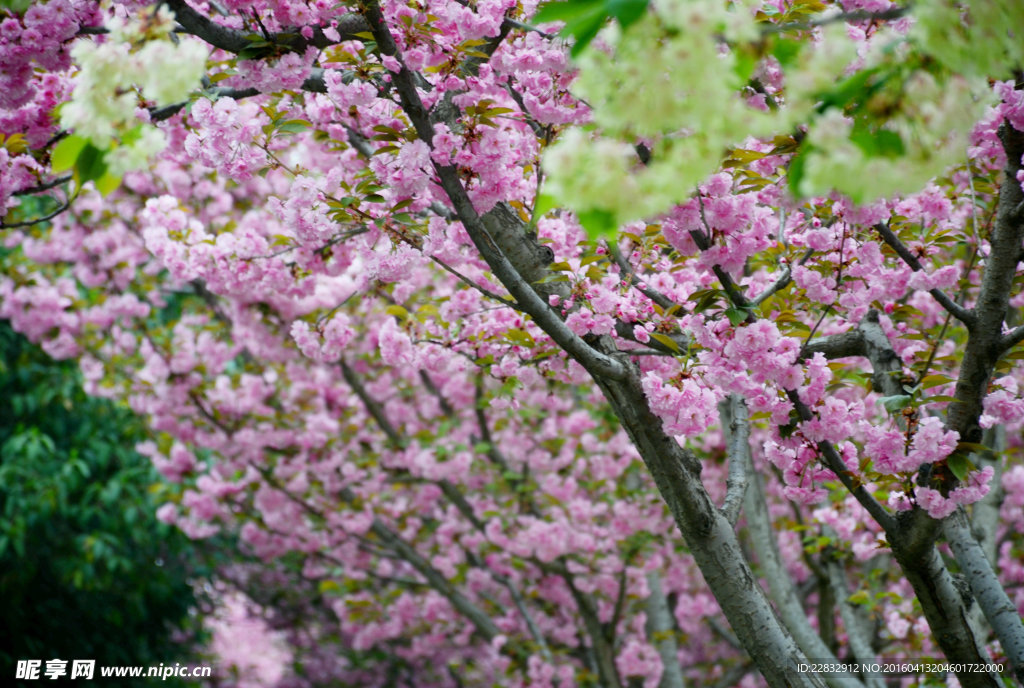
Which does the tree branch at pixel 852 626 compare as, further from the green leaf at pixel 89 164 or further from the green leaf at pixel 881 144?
the green leaf at pixel 89 164

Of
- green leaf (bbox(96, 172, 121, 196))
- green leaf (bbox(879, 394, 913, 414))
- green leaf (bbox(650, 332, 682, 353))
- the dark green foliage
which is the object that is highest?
the dark green foliage

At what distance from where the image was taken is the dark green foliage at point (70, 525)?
219 inches

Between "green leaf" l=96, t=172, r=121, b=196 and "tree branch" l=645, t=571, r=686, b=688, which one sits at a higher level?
"tree branch" l=645, t=571, r=686, b=688

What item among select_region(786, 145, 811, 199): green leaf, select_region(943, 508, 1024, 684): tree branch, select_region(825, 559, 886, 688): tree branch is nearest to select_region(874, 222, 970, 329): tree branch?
select_region(943, 508, 1024, 684): tree branch

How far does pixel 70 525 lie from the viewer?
6105 mm

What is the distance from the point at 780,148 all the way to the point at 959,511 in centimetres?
138

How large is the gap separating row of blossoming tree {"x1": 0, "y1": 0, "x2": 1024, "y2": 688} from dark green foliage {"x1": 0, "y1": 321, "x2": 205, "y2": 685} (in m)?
0.67

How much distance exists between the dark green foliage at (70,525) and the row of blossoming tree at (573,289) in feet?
2.20

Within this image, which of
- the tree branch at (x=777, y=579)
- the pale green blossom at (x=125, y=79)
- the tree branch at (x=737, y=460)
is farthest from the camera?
the tree branch at (x=777, y=579)

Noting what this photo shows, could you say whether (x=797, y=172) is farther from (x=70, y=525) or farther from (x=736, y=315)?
(x=70, y=525)

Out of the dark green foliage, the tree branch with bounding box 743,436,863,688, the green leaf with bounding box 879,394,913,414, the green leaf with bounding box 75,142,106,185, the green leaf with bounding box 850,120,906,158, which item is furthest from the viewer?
the dark green foliage

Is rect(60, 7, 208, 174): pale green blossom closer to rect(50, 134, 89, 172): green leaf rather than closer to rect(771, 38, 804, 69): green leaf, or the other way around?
rect(50, 134, 89, 172): green leaf

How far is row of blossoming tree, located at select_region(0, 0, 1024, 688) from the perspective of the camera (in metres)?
0.93

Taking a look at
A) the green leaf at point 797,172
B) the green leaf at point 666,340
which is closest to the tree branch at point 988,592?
the green leaf at point 666,340
